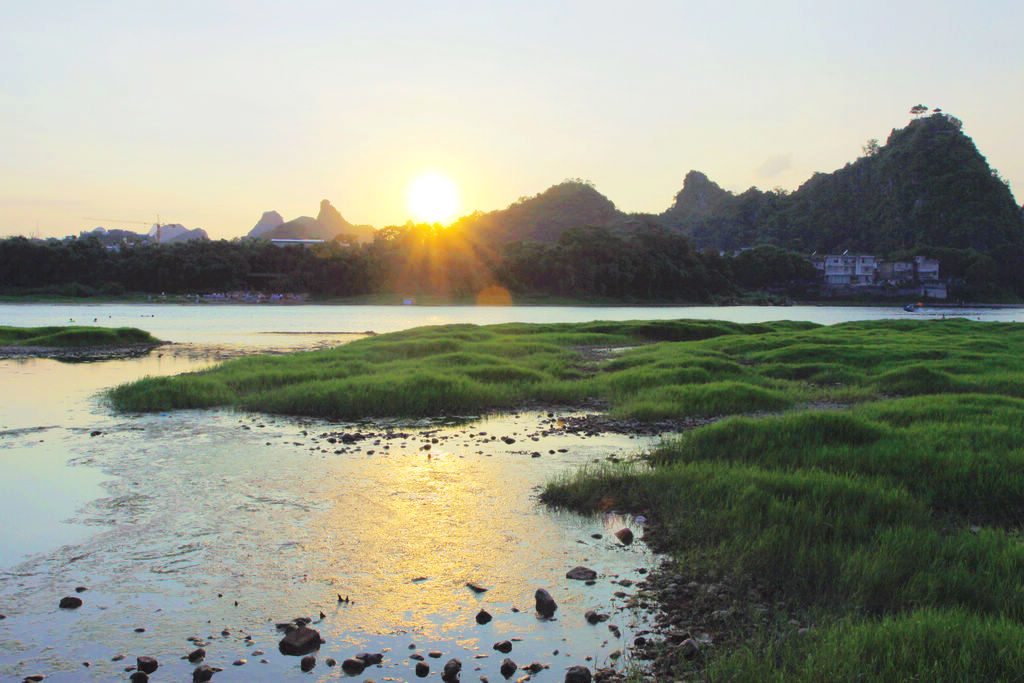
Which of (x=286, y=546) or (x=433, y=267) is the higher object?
(x=433, y=267)

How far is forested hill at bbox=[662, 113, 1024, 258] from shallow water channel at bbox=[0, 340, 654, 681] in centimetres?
14001

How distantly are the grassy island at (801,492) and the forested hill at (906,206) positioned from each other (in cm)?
12930

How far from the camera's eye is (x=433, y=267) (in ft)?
408

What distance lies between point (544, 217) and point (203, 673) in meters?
188

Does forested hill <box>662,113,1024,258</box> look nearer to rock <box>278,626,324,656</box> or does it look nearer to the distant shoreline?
the distant shoreline

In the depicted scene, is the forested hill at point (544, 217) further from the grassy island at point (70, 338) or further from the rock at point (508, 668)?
the rock at point (508, 668)

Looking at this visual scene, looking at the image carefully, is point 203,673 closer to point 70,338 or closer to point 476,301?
point 70,338

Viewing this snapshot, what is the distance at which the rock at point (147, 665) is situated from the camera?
6403mm

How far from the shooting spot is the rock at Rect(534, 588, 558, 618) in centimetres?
754

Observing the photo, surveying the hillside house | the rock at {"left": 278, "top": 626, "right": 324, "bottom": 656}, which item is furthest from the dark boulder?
the hillside house

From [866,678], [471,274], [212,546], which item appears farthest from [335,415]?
[471,274]

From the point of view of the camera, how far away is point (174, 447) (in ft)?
49.5

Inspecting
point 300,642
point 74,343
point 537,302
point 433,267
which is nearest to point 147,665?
point 300,642

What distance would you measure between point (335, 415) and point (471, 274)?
103158mm
